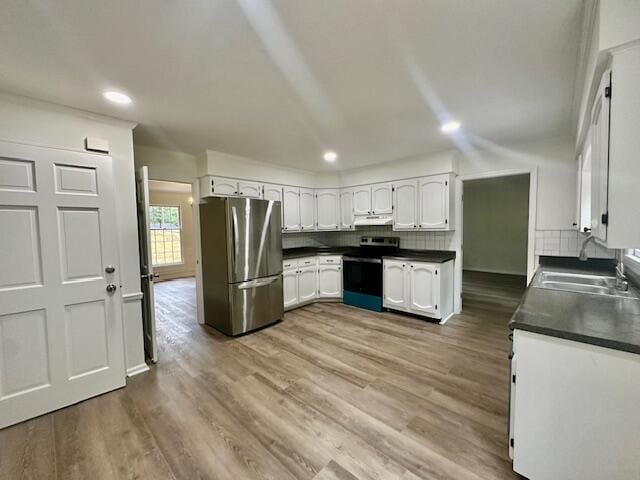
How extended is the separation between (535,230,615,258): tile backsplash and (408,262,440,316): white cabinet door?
1254mm

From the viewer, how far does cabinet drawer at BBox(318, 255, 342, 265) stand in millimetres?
4484

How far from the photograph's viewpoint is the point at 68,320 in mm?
2035

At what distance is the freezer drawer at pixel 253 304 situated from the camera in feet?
10.4

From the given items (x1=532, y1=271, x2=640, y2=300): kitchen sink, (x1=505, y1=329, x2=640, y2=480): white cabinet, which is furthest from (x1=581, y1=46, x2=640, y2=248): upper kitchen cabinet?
(x1=532, y1=271, x2=640, y2=300): kitchen sink

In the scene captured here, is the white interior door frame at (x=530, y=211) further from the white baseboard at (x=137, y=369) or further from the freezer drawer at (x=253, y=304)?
the white baseboard at (x=137, y=369)

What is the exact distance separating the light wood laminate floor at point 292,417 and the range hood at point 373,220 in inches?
71.9

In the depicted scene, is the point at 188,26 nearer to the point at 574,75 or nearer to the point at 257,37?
the point at 257,37

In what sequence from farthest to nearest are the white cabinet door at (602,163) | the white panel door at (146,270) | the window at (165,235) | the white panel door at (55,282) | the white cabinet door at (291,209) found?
the window at (165,235)
the white cabinet door at (291,209)
the white panel door at (146,270)
the white panel door at (55,282)
the white cabinet door at (602,163)

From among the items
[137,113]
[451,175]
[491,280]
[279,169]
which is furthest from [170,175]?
[491,280]

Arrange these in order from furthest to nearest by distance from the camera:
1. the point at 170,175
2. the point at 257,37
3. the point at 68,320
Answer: the point at 170,175
the point at 68,320
the point at 257,37

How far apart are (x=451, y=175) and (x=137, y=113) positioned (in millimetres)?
3738

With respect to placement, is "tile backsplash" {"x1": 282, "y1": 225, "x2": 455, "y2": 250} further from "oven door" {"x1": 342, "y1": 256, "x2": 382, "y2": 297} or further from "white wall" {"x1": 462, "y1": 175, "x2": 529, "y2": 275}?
"white wall" {"x1": 462, "y1": 175, "x2": 529, "y2": 275}

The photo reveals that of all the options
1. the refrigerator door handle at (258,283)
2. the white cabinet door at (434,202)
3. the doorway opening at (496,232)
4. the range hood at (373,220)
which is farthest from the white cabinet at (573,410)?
the doorway opening at (496,232)

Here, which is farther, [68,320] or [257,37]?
[68,320]
